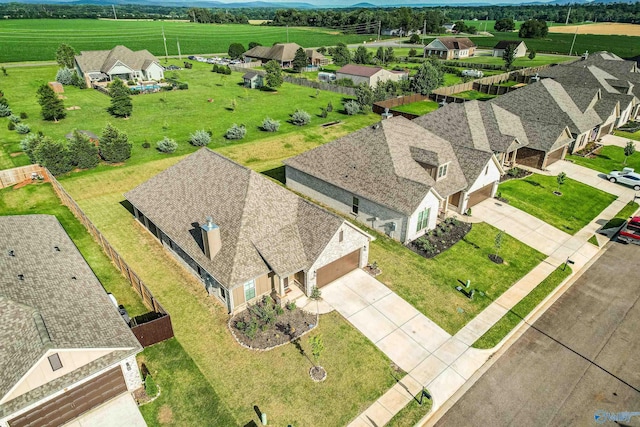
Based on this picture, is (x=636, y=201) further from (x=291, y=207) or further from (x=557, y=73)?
(x=557, y=73)

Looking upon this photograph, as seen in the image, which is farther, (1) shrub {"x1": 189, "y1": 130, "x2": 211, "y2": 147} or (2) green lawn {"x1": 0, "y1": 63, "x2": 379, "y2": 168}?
(2) green lawn {"x1": 0, "y1": 63, "x2": 379, "y2": 168}

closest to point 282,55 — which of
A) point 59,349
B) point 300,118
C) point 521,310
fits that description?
point 300,118

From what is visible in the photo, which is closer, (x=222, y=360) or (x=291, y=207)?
(x=222, y=360)

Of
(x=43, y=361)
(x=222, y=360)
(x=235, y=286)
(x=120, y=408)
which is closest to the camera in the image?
(x=43, y=361)

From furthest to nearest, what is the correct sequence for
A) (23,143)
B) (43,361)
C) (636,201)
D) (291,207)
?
(23,143) → (636,201) → (291,207) → (43,361)

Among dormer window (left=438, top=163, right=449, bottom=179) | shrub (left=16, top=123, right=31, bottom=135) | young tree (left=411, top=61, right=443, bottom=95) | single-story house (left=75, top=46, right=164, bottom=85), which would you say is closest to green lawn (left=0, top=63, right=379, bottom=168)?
shrub (left=16, top=123, right=31, bottom=135)

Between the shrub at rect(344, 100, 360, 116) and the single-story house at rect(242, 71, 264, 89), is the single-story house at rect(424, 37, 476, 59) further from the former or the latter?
the shrub at rect(344, 100, 360, 116)

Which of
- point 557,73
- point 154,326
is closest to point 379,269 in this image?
point 154,326
